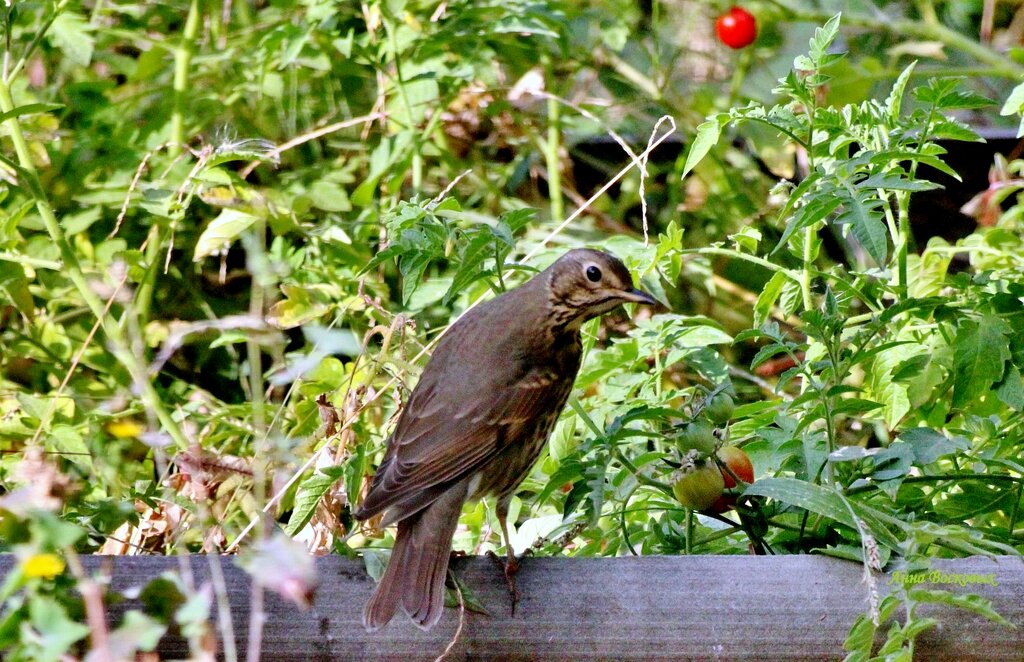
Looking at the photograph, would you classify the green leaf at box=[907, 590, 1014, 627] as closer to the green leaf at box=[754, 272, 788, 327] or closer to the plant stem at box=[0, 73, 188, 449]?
the green leaf at box=[754, 272, 788, 327]

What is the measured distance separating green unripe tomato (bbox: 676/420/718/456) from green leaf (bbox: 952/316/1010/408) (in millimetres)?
446

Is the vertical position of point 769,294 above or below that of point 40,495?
below

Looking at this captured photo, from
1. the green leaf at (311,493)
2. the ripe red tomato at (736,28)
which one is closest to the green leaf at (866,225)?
the green leaf at (311,493)

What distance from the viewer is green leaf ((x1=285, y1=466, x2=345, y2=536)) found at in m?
2.31

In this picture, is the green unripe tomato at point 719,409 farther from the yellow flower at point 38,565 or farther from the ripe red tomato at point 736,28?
the ripe red tomato at point 736,28

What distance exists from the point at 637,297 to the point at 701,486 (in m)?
0.56

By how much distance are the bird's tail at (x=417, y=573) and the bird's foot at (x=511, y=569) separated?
9 centimetres

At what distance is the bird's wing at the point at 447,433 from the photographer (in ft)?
7.59

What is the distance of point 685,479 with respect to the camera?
2131 mm

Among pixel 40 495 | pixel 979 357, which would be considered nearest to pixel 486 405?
pixel 979 357

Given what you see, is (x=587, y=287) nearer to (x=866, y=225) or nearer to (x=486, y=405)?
(x=486, y=405)

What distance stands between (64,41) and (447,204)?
1.61m

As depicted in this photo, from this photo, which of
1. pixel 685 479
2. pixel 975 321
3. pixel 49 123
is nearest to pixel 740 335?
pixel 685 479

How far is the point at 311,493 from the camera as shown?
7.66 ft
